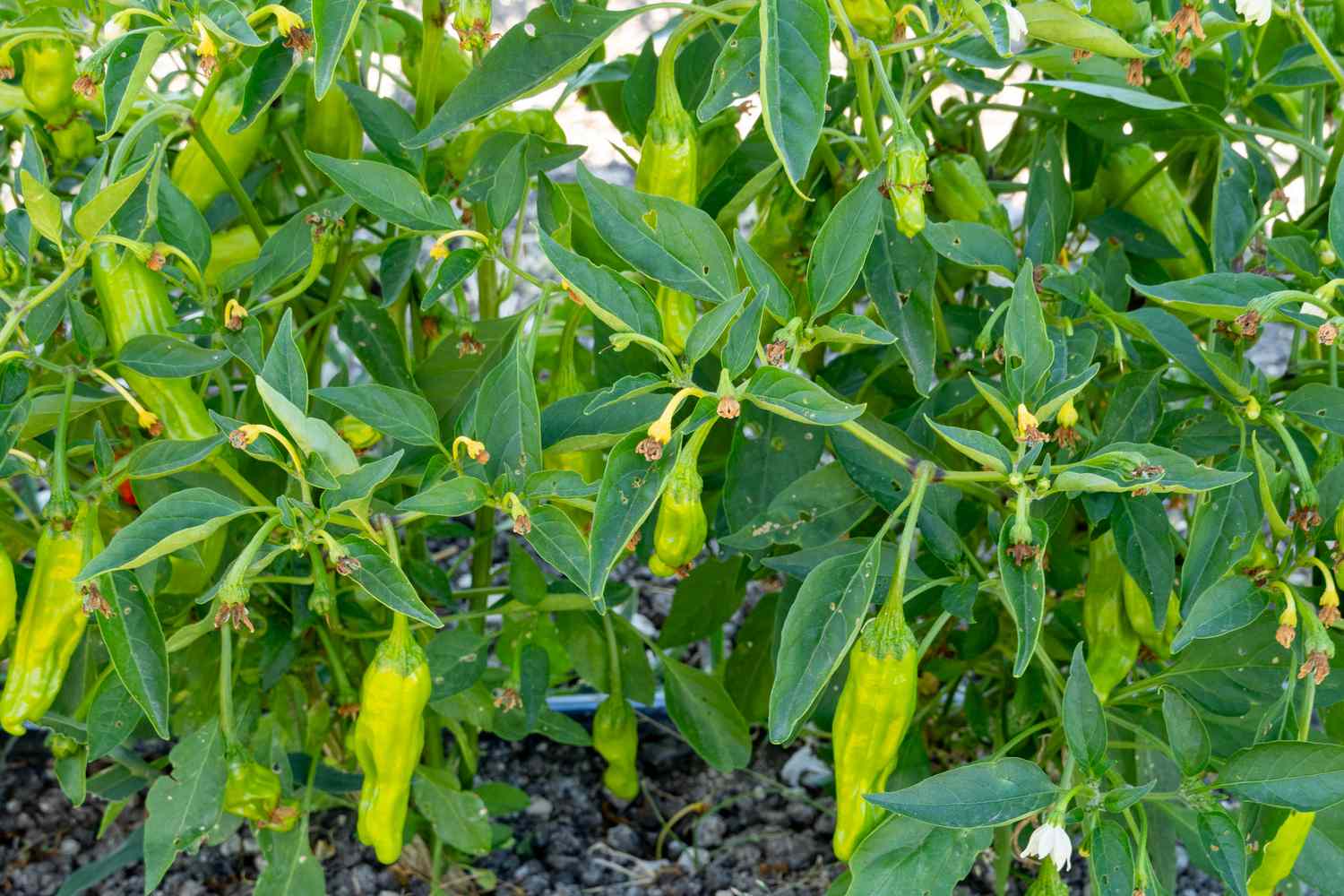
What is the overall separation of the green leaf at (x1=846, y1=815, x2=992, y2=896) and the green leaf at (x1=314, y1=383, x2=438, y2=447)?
44 cm

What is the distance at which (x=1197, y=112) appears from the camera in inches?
45.4

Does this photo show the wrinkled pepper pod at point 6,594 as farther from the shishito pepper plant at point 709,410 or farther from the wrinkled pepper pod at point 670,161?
the wrinkled pepper pod at point 670,161

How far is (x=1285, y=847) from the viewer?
0.96 metres

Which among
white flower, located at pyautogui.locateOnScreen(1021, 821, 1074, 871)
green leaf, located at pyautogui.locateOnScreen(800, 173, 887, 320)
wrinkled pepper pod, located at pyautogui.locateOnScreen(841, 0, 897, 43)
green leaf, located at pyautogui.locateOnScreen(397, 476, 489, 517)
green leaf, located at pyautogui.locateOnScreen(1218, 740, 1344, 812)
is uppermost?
wrinkled pepper pod, located at pyautogui.locateOnScreen(841, 0, 897, 43)

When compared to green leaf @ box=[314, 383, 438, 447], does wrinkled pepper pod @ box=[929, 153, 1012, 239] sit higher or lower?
higher

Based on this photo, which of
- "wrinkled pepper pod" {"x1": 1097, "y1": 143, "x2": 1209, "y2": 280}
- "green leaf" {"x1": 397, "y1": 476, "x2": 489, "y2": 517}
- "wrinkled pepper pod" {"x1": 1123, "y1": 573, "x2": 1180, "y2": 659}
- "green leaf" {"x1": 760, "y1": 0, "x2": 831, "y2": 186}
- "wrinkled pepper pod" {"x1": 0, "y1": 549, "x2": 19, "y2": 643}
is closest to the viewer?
"green leaf" {"x1": 760, "y1": 0, "x2": 831, "y2": 186}

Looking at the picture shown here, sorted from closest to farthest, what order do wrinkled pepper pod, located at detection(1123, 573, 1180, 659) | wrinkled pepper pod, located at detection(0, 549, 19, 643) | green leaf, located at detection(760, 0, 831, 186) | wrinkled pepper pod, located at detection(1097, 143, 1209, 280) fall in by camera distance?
green leaf, located at detection(760, 0, 831, 186) → wrinkled pepper pod, located at detection(0, 549, 19, 643) → wrinkled pepper pod, located at detection(1123, 573, 1180, 659) → wrinkled pepper pod, located at detection(1097, 143, 1209, 280)

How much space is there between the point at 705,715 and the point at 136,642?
577 mm

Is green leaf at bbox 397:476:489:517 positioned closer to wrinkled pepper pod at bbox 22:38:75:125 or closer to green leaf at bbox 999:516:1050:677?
green leaf at bbox 999:516:1050:677

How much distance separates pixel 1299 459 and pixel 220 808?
881mm

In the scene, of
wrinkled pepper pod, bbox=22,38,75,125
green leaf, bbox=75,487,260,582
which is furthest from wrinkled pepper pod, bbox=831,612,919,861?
wrinkled pepper pod, bbox=22,38,75,125

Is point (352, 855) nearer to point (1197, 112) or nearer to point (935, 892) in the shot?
point (935, 892)

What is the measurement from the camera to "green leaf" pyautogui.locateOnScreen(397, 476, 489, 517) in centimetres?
90

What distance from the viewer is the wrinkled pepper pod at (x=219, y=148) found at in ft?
3.78
